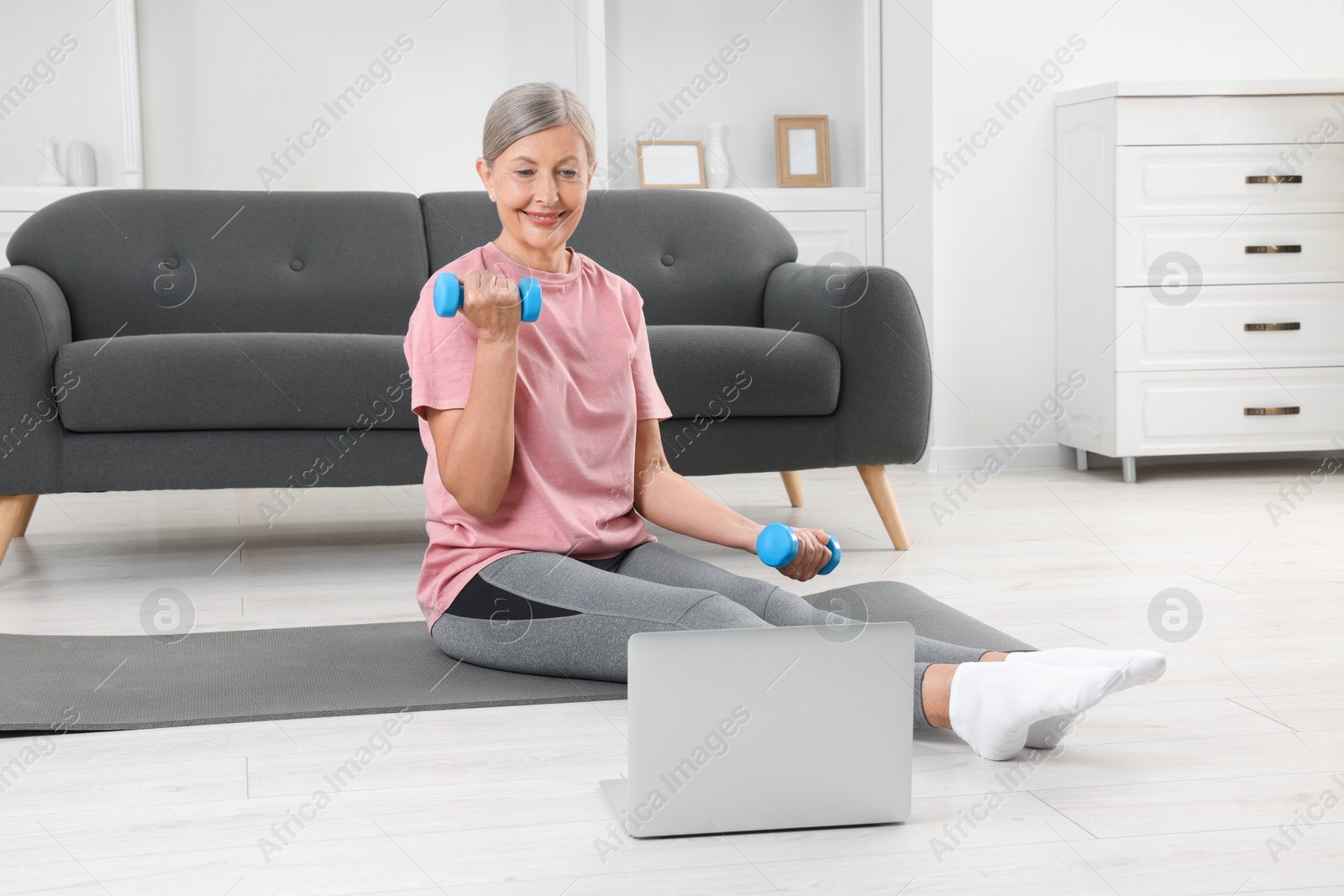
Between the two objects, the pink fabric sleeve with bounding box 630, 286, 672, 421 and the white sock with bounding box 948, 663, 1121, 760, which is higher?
the pink fabric sleeve with bounding box 630, 286, 672, 421

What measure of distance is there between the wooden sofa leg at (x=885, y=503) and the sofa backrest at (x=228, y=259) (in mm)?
1096

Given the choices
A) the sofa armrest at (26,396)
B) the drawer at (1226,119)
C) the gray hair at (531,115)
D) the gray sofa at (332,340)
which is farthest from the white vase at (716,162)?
the gray hair at (531,115)

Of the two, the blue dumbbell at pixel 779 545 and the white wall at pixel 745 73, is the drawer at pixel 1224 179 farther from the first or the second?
the blue dumbbell at pixel 779 545

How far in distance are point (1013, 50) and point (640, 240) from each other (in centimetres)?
139

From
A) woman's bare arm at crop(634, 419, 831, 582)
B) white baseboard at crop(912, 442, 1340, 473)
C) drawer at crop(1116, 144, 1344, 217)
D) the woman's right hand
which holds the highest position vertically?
drawer at crop(1116, 144, 1344, 217)

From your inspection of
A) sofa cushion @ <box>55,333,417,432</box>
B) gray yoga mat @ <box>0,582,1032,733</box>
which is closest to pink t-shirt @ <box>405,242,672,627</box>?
gray yoga mat @ <box>0,582,1032,733</box>

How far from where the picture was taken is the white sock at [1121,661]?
113 cm

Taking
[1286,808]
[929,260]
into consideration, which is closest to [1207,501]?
[929,260]

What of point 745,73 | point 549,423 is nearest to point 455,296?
point 549,423

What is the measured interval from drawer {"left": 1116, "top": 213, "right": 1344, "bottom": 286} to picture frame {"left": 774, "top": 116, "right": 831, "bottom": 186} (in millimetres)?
1199

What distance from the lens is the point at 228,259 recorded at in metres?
2.76

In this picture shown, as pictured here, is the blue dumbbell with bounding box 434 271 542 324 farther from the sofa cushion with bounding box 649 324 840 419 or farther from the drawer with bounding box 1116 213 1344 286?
the drawer with bounding box 1116 213 1344 286

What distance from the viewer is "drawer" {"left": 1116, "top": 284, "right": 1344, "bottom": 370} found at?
3.35 m

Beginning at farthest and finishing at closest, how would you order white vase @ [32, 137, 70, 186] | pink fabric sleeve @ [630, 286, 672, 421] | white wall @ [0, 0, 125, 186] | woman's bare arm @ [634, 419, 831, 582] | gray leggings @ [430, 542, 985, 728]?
white wall @ [0, 0, 125, 186]
white vase @ [32, 137, 70, 186]
pink fabric sleeve @ [630, 286, 672, 421]
woman's bare arm @ [634, 419, 831, 582]
gray leggings @ [430, 542, 985, 728]
